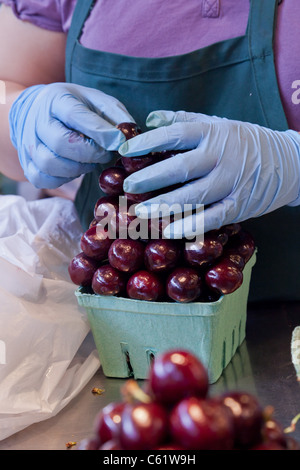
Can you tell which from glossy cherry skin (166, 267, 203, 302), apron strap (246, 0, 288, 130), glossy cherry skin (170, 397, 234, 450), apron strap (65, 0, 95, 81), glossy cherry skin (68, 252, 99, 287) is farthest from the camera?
apron strap (65, 0, 95, 81)

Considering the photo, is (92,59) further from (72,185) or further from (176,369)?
(176,369)

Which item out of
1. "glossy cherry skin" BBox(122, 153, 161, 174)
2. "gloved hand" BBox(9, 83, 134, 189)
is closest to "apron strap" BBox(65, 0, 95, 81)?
"gloved hand" BBox(9, 83, 134, 189)

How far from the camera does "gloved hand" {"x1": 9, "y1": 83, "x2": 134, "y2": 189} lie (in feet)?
4.00

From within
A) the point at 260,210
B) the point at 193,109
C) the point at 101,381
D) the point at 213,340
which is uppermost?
the point at 193,109

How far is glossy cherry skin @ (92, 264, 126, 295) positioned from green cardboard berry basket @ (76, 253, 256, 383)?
2 centimetres

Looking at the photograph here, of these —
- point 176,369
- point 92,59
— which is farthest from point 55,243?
point 176,369

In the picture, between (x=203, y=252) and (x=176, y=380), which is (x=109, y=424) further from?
(x=203, y=252)

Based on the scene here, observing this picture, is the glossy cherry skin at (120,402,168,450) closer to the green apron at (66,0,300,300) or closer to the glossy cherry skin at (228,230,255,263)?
the glossy cherry skin at (228,230,255,263)

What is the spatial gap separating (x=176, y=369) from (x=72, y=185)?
1.39 metres

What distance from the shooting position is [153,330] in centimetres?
114

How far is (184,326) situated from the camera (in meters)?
1.12

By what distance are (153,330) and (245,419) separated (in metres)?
0.62

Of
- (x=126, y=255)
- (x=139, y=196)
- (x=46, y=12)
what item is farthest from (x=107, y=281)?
(x=46, y=12)

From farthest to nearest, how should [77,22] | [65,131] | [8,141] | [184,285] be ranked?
[8,141] → [77,22] → [65,131] → [184,285]
